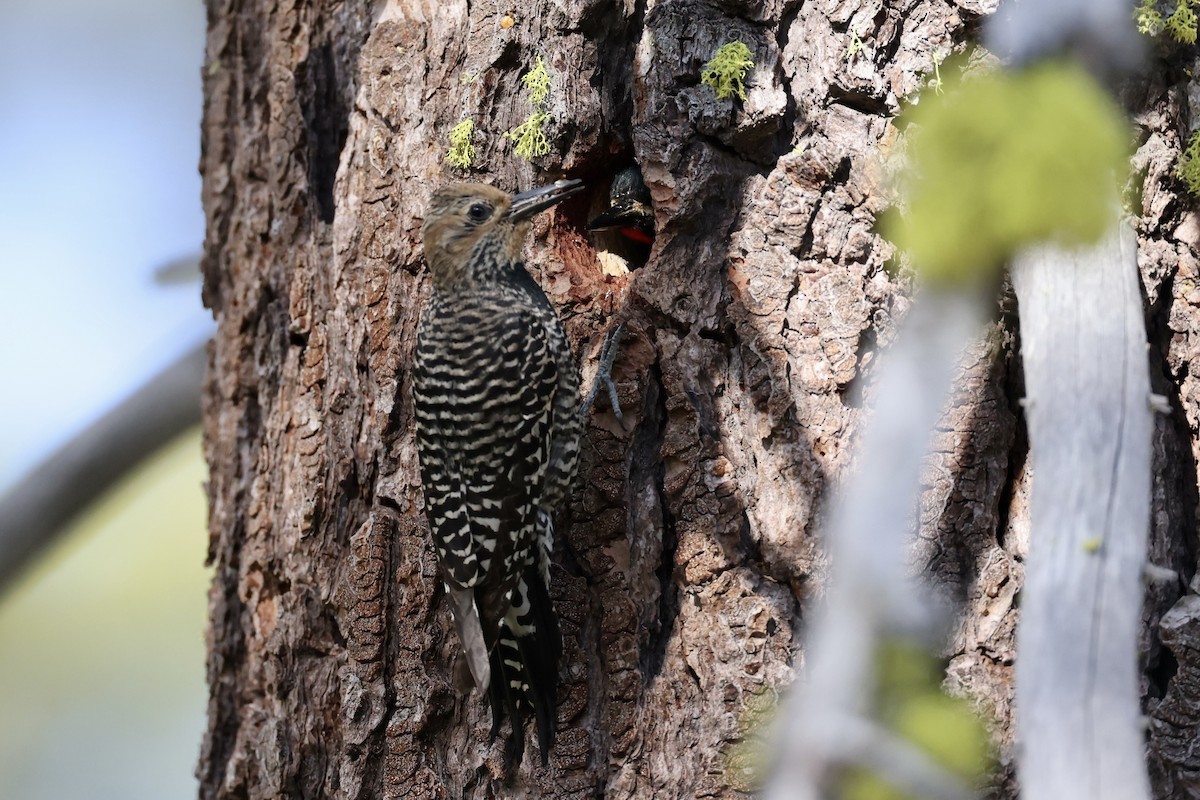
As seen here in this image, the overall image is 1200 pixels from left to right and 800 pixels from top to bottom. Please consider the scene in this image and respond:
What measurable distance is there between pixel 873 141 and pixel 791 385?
0.71 m

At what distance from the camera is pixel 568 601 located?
3279 millimetres

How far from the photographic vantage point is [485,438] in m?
3.42

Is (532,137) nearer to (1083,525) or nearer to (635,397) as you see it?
(635,397)

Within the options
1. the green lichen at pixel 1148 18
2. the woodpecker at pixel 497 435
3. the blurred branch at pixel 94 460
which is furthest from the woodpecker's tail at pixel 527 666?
the blurred branch at pixel 94 460

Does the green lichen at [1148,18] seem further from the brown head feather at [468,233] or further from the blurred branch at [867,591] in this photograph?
the brown head feather at [468,233]

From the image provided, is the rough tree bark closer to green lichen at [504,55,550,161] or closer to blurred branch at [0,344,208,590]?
green lichen at [504,55,550,161]

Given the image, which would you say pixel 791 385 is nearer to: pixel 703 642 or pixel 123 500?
pixel 703 642

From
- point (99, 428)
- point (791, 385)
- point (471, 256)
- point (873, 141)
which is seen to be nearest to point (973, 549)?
point (791, 385)

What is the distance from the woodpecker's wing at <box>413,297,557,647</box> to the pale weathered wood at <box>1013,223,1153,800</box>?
177cm

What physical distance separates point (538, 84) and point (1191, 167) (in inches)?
72.5

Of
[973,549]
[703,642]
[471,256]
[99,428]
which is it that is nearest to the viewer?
[973,549]

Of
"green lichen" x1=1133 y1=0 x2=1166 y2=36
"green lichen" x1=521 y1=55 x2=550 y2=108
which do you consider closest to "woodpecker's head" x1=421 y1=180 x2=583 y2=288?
"green lichen" x1=521 y1=55 x2=550 y2=108

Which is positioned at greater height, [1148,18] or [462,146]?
[462,146]

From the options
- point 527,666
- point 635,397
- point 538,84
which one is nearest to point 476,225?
point 538,84
